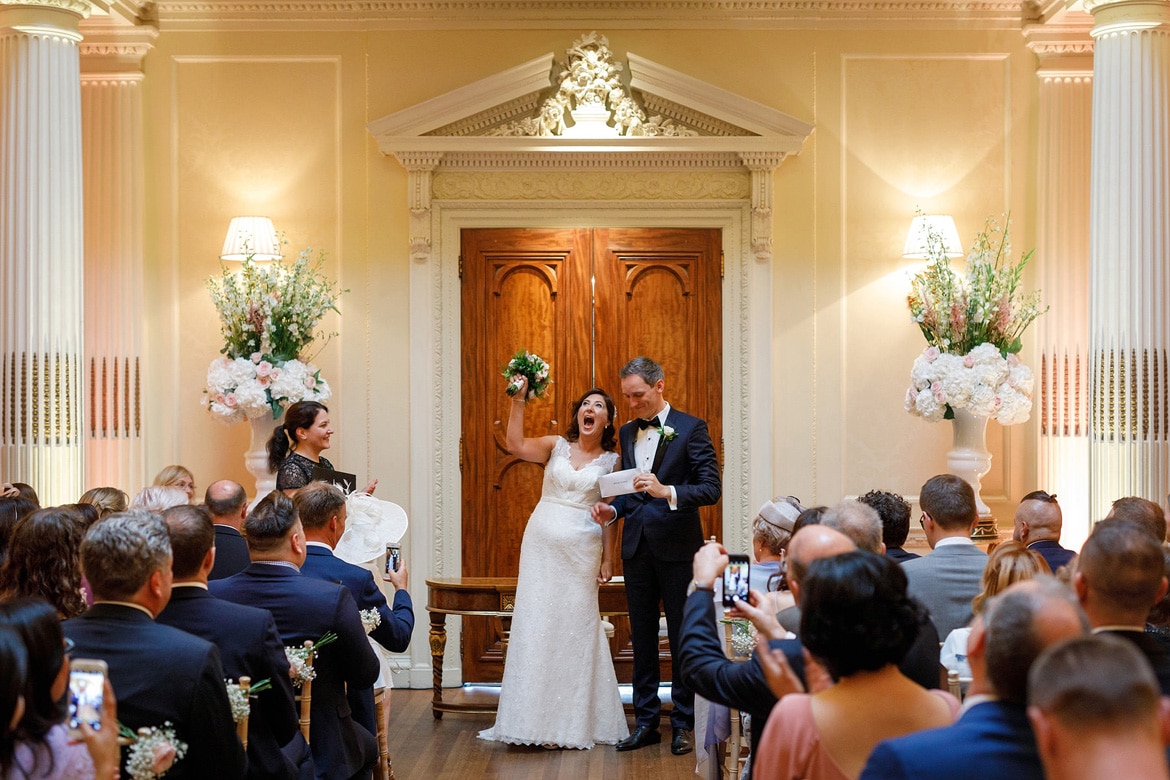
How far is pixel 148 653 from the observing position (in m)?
2.75

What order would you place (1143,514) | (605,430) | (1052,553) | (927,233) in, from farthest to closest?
(927,233), (605,430), (1052,553), (1143,514)

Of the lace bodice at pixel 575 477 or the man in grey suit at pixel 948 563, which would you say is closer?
the man in grey suit at pixel 948 563

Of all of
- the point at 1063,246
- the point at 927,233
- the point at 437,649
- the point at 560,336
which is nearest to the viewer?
the point at 437,649

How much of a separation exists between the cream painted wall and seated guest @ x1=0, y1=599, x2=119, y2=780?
5.34m

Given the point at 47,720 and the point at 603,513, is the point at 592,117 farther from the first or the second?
the point at 47,720

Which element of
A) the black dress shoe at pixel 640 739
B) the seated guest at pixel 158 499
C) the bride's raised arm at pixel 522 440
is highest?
the bride's raised arm at pixel 522 440

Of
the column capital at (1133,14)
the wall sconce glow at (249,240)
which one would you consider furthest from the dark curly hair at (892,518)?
the wall sconce glow at (249,240)

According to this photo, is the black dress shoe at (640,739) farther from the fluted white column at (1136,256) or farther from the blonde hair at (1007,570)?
the blonde hair at (1007,570)

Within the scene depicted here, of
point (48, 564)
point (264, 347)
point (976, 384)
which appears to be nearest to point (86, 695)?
point (48, 564)

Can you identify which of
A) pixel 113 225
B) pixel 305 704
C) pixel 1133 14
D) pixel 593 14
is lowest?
pixel 305 704

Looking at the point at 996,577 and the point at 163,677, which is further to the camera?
the point at 996,577

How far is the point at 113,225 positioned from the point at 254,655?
5073mm

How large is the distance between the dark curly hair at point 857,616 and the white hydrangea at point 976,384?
4.61m

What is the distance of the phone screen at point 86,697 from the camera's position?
7.54 feet
